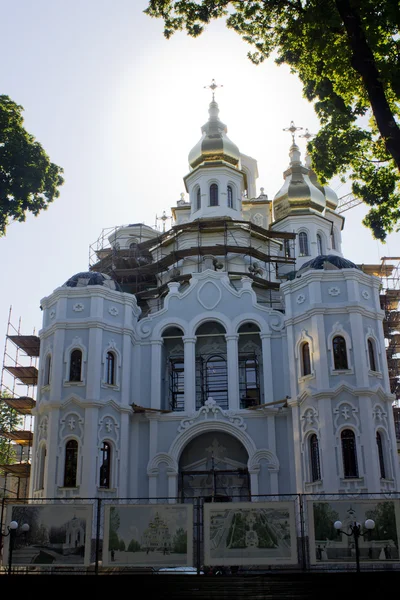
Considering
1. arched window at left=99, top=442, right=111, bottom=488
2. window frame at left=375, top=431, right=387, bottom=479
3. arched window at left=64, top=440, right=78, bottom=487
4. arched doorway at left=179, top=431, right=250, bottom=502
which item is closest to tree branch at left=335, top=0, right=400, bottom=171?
window frame at left=375, top=431, right=387, bottom=479

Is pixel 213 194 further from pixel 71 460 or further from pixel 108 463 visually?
pixel 71 460

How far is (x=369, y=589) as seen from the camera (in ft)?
55.6

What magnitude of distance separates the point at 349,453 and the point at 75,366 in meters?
11.4

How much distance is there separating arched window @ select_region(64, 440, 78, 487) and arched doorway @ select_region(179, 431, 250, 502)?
4.84m

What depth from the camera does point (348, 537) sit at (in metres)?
19.7

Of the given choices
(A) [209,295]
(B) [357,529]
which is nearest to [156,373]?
(A) [209,295]

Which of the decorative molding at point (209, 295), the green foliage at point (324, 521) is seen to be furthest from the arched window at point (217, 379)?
the green foliage at point (324, 521)

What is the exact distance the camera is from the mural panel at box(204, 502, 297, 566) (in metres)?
19.2

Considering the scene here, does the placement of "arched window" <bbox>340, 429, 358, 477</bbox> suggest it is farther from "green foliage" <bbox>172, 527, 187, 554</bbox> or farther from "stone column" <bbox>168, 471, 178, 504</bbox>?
"green foliage" <bbox>172, 527, 187, 554</bbox>

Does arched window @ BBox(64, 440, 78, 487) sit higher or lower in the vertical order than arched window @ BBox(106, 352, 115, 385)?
lower

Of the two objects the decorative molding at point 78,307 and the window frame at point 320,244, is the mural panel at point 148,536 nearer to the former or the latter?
the decorative molding at point 78,307

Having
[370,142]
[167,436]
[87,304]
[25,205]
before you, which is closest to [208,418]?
[167,436]

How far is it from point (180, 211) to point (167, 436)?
62.9ft

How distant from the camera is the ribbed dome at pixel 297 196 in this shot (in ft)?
151
